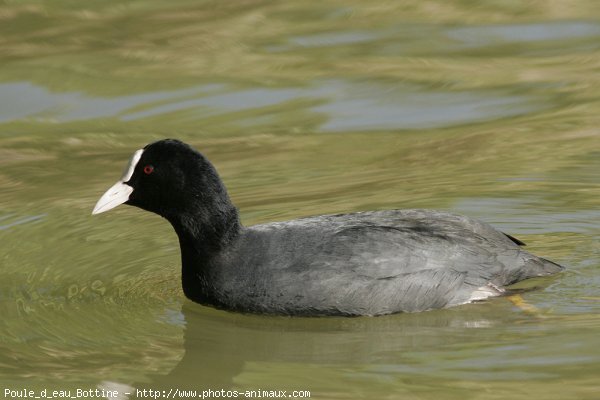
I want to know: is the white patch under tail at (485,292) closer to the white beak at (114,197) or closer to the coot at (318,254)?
the coot at (318,254)

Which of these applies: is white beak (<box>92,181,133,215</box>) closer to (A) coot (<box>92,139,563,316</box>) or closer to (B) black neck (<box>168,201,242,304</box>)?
(A) coot (<box>92,139,563,316</box>)

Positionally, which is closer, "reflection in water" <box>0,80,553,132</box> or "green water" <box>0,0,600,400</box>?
"green water" <box>0,0,600,400</box>

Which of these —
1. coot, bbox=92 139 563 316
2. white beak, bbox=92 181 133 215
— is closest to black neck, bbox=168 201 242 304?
coot, bbox=92 139 563 316

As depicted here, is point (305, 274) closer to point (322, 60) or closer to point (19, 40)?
point (322, 60)

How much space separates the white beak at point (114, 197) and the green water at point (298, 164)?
57 centimetres

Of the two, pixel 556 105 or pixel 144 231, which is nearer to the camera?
pixel 144 231

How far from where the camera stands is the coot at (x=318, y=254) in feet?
21.8

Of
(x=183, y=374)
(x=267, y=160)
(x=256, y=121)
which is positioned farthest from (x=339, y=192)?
(x=183, y=374)

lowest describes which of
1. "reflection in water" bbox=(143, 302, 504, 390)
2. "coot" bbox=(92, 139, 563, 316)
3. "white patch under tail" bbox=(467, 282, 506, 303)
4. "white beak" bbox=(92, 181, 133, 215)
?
"reflection in water" bbox=(143, 302, 504, 390)

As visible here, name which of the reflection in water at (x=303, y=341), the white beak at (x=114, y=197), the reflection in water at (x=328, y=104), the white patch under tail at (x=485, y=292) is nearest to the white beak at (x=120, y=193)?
the white beak at (x=114, y=197)

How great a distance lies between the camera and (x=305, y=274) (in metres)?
6.64

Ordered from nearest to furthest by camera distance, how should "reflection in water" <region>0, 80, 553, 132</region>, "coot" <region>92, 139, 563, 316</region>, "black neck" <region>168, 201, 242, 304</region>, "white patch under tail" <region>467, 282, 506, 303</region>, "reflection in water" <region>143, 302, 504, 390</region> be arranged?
"reflection in water" <region>143, 302, 504, 390</region> → "coot" <region>92, 139, 563, 316</region> → "white patch under tail" <region>467, 282, 506, 303</region> → "black neck" <region>168, 201, 242, 304</region> → "reflection in water" <region>0, 80, 553, 132</region>

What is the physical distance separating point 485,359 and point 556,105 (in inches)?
189

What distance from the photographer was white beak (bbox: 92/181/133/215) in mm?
6953
